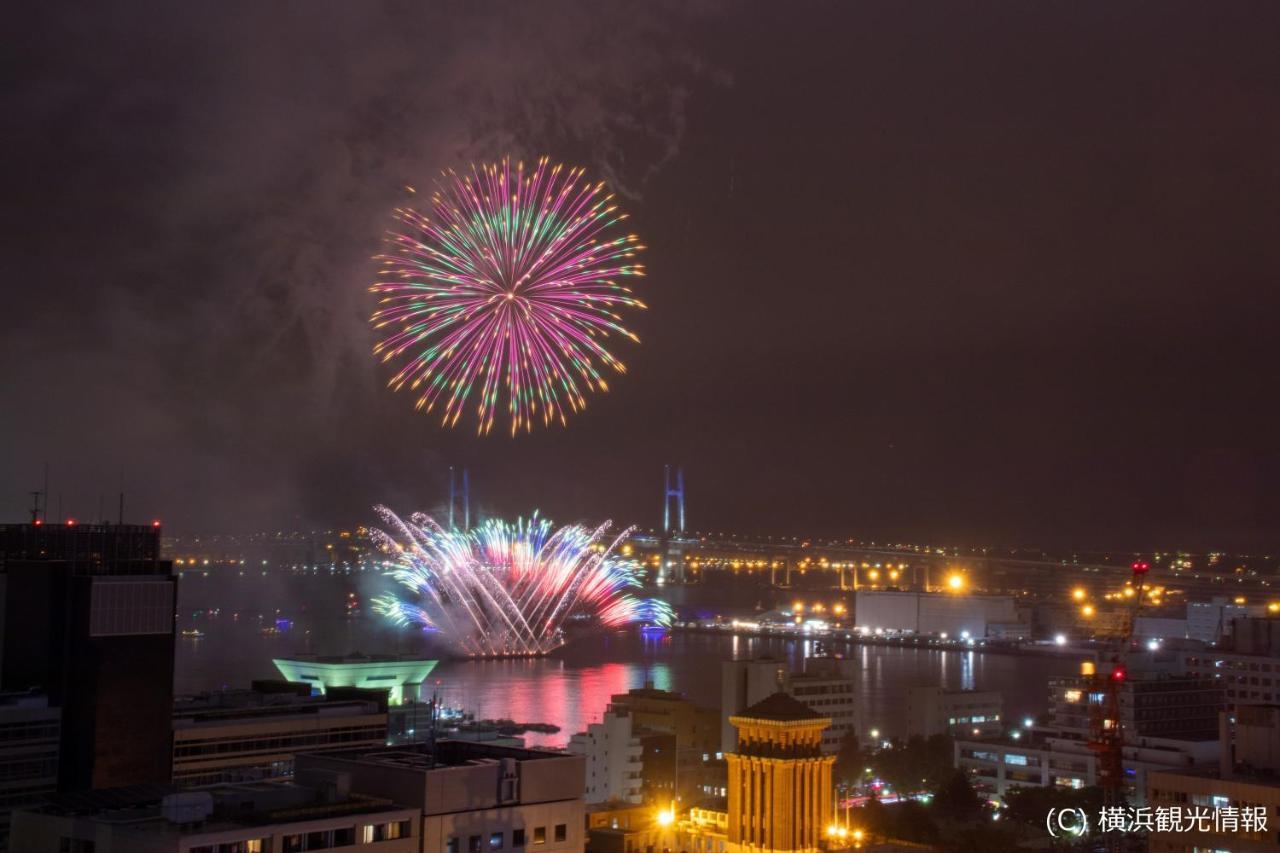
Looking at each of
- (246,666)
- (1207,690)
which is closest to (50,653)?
(1207,690)

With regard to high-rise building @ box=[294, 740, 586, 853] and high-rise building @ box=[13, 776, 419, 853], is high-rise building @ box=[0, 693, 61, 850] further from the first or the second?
high-rise building @ box=[294, 740, 586, 853]

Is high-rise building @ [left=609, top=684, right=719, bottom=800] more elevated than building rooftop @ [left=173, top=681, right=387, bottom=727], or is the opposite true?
building rooftop @ [left=173, top=681, right=387, bottom=727]

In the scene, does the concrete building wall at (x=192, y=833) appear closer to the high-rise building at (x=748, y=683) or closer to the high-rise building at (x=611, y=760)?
the high-rise building at (x=611, y=760)

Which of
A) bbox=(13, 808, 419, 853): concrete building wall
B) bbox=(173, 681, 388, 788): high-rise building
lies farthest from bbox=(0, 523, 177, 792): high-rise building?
bbox=(13, 808, 419, 853): concrete building wall

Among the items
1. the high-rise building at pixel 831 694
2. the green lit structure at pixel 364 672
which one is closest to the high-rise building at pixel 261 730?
the green lit structure at pixel 364 672

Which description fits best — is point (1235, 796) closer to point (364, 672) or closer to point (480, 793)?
point (480, 793)
